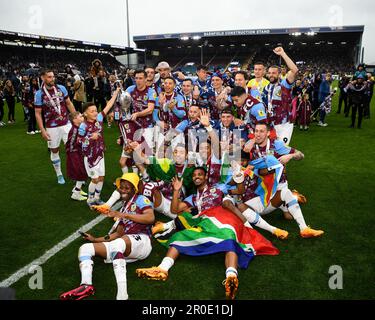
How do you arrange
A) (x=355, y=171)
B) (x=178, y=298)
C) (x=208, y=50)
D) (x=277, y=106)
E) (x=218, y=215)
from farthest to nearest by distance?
(x=208, y=50) < (x=355, y=171) < (x=277, y=106) < (x=218, y=215) < (x=178, y=298)

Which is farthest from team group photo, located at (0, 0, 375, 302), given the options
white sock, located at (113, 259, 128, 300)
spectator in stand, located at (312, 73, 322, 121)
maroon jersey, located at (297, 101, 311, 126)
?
spectator in stand, located at (312, 73, 322, 121)

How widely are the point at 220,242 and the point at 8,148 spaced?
8.89m

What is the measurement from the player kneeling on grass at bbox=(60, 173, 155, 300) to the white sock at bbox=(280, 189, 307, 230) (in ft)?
6.43

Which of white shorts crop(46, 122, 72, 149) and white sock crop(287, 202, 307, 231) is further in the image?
white shorts crop(46, 122, 72, 149)

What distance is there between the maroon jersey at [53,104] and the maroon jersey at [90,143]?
1.43 m

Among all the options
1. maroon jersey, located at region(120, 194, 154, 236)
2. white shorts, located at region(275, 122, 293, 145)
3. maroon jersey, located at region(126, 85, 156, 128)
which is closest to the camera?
maroon jersey, located at region(120, 194, 154, 236)

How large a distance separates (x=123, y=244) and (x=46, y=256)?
1168mm

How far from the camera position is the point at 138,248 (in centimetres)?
394

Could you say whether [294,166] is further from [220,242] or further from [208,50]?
[208,50]

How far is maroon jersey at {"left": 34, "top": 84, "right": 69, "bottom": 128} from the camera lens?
6633mm

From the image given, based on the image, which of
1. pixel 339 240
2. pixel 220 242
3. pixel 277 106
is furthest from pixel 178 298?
pixel 277 106

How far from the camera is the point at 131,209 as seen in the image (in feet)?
13.6

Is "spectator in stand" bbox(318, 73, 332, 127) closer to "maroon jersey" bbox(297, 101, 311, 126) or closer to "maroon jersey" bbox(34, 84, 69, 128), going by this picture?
"maroon jersey" bbox(297, 101, 311, 126)

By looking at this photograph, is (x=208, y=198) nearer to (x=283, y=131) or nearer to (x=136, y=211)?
(x=136, y=211)
